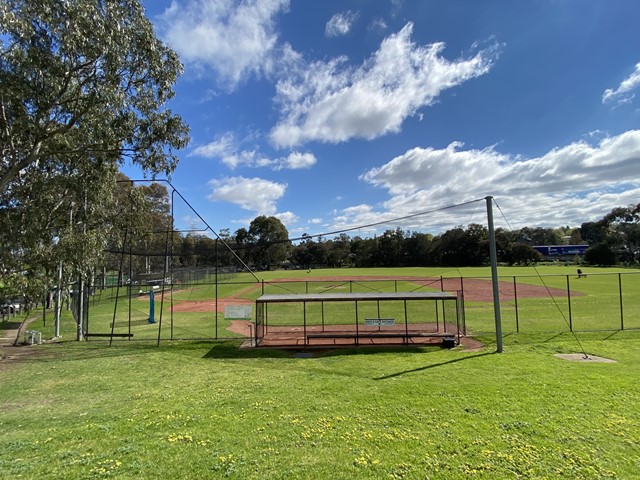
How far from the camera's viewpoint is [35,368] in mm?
10750

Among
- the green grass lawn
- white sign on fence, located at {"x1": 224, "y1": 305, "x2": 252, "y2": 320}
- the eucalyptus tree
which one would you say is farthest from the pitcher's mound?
the eucalyptus tree

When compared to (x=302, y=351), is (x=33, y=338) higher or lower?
higher

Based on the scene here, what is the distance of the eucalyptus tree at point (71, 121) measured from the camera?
9.25 meters

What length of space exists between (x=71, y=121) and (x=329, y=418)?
1089 centimetres

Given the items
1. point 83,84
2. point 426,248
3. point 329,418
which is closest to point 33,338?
point 83,84

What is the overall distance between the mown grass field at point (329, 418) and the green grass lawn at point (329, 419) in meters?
0.02

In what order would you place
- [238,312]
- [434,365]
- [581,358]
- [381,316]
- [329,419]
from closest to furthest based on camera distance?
[329,419] → [434,365] → [581,358] → [238,312] → [381,316]

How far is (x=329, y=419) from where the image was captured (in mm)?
5961

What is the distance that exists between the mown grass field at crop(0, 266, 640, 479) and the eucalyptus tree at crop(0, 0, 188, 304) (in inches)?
187

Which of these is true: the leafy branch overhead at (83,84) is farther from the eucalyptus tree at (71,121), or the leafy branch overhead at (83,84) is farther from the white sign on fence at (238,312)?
the white sign on fence at (238,312)

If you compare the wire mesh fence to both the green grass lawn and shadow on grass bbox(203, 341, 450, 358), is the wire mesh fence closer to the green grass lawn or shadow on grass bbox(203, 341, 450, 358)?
shadow on grass bbox(203, 341, 450, 358)

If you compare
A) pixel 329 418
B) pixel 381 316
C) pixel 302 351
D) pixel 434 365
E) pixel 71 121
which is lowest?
pixel 381 316

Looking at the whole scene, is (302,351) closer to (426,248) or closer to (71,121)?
(71,121)

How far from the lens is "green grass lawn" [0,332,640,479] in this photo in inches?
175
